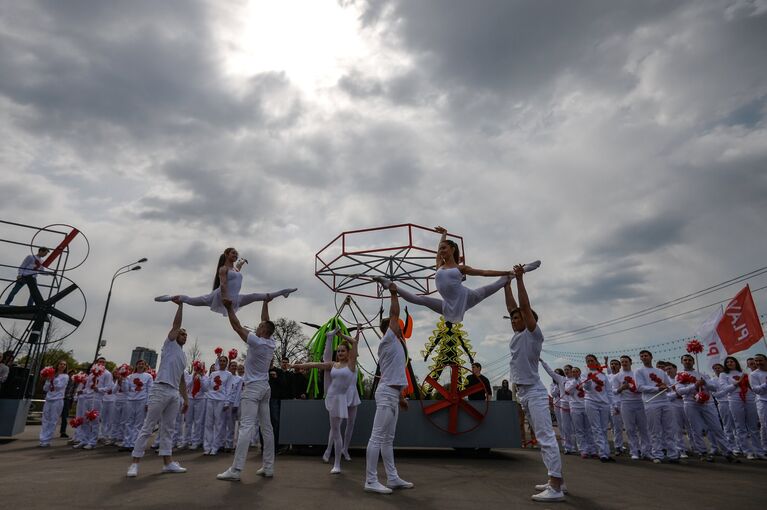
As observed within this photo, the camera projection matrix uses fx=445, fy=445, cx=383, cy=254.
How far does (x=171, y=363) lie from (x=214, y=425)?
14.6 ft

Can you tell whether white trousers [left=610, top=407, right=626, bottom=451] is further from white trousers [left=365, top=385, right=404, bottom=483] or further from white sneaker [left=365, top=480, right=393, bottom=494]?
white sneaker [left=365, top=480, right=393, bottom=494]

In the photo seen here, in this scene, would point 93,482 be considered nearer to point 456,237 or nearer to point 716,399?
point 456,237

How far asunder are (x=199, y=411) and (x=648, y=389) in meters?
11.0

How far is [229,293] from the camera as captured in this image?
260 inches

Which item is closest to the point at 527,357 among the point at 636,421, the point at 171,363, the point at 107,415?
the point at 171,363

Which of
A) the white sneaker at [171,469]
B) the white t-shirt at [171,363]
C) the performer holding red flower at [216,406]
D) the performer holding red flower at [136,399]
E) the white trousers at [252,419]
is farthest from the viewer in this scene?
the performer holding red flower at [136,399]

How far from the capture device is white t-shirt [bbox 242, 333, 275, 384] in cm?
659

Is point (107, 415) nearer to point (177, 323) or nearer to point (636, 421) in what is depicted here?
point (177, 323)

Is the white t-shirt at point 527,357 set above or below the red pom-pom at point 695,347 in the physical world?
below

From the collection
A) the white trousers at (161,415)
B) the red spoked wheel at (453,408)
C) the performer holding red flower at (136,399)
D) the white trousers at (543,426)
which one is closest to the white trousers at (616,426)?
the red spoked wheel at (453,408)

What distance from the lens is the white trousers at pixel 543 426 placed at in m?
5.28

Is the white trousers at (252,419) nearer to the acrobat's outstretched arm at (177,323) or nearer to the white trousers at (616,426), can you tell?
the acrobat's outstretched arm at (177,323)

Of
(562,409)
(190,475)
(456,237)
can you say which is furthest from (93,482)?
(562,409)

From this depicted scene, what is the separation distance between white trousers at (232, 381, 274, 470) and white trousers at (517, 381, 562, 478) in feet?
12.1
